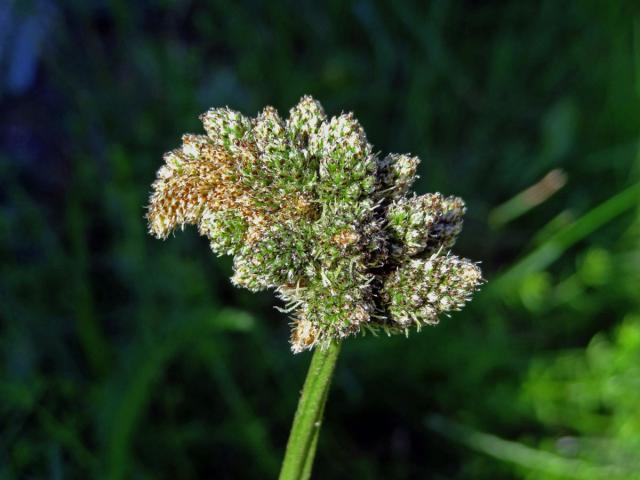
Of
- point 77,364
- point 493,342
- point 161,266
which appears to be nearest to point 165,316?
point 161,266

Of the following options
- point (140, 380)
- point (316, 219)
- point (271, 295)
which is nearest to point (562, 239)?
point (271, 295)

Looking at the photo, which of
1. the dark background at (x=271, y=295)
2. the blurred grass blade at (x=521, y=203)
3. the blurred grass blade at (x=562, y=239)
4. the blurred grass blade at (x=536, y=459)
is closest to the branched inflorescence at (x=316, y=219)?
the dark background at (x=271, y=295)

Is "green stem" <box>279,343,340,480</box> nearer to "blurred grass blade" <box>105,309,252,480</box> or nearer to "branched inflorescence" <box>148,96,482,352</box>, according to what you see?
"branched inflorescence" <box>148,96,482,352</box>

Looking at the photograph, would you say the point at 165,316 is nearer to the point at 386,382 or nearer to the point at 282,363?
the point at 282,363

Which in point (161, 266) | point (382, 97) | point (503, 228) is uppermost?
point (382, 97)

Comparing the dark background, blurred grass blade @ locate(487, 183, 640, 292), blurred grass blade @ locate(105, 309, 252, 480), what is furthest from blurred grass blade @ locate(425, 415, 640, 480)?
blurred grass blade @ locate(105, 309, 252, 480)
